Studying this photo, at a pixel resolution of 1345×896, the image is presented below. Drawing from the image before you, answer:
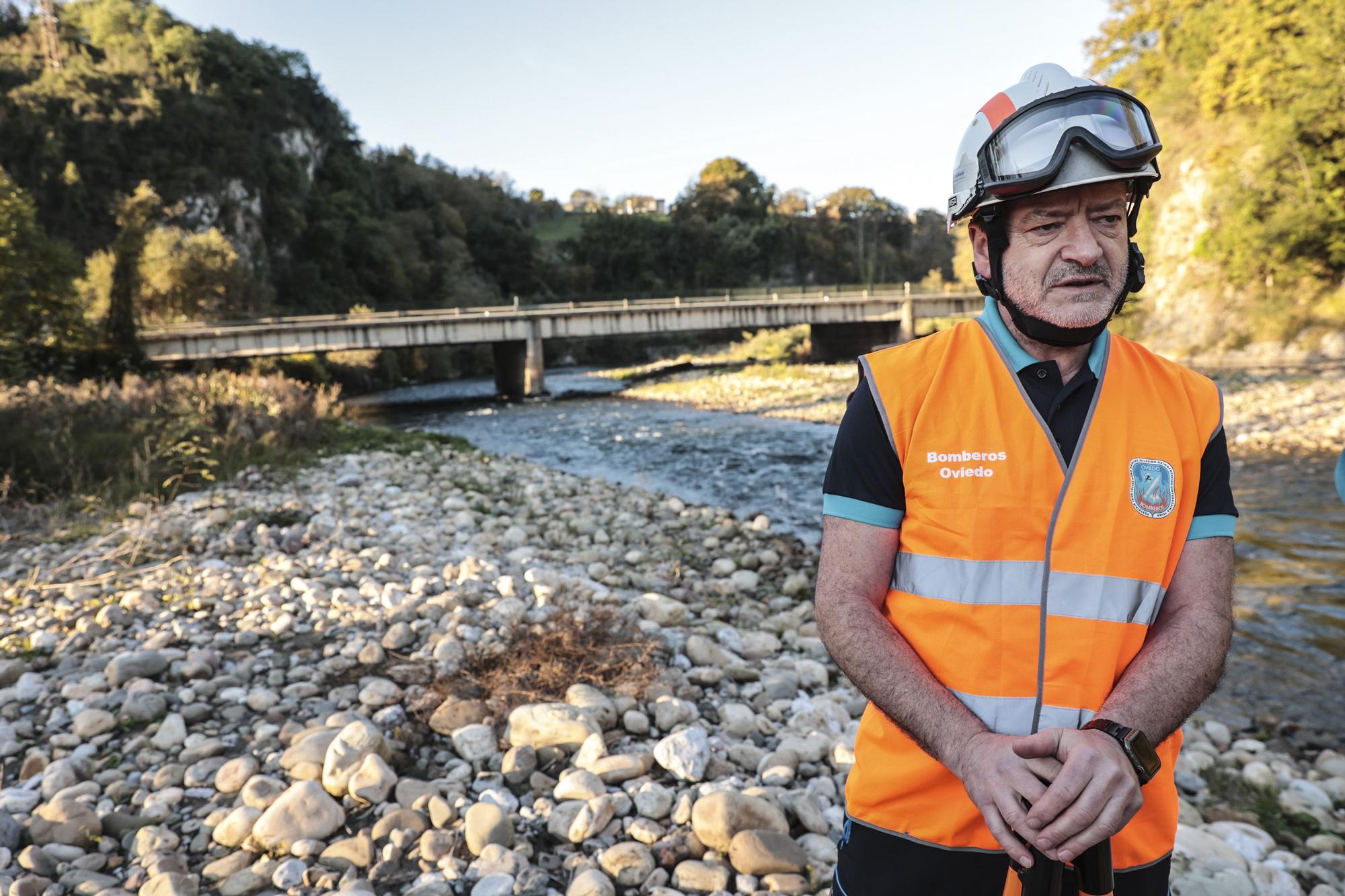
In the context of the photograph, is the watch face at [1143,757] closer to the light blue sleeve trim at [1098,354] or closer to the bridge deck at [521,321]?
the light blue sleeve trim at [1098,354]

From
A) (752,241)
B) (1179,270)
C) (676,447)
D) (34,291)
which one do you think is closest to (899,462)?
(676,447)

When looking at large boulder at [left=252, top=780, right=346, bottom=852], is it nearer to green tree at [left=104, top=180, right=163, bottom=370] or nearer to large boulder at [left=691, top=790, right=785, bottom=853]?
large boulder at [left=691, top=790, right=785, bottom=853]

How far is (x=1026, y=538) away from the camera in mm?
1586

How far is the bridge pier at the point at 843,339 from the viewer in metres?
45.8

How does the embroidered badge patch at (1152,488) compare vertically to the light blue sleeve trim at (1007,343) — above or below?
below

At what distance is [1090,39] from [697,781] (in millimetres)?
55973

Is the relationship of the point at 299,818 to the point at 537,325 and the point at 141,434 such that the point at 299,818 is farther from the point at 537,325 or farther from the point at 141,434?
the point at 537,325

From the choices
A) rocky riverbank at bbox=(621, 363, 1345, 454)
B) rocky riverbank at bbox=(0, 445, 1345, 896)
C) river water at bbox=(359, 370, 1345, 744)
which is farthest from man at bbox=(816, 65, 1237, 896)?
rocky riverbank at bbox=(621, 363, 1345, 454)

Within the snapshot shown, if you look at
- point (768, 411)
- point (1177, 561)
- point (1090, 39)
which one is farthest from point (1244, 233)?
point (1177, 561)

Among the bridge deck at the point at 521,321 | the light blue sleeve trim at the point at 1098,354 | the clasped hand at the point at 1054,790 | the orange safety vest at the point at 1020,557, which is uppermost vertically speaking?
the bridge deck at the point at 521,321

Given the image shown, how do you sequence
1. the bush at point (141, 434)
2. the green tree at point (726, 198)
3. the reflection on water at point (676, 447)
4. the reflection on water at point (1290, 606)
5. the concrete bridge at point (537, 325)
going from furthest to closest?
the green tree at point (726, 198), the concrete bridge at point (537, 325), the reflection on water at point (676, 447), the bush at point (141, 434), the reflection on water at point (1290, 606)

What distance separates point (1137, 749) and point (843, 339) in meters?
47.3

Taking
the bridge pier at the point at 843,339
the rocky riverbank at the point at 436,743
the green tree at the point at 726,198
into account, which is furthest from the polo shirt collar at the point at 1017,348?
the green tree at the point at 726,198

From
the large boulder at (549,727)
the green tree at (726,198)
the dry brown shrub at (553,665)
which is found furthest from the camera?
the green tree at (726,198)
